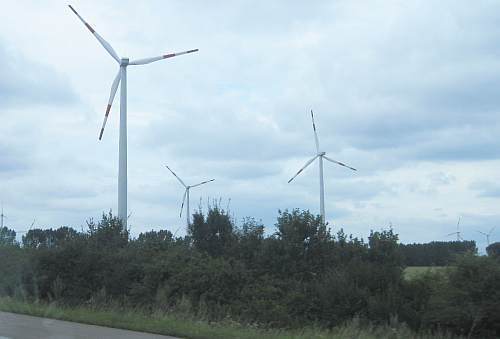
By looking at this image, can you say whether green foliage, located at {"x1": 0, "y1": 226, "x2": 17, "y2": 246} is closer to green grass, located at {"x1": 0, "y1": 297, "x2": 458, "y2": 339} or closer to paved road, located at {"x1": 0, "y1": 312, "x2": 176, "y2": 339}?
green grass, located at {"x1": 0, "y1": 297, "x2": 458, "y2": 339}

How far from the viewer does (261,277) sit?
27422 mm

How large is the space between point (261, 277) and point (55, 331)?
1359 cm

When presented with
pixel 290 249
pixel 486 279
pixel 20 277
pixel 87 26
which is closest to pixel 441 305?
pixel 486 279

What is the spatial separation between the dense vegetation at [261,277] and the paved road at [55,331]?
613 cm

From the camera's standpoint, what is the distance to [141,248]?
29250 millimetres

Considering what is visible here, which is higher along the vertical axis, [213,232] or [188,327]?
[213,232]

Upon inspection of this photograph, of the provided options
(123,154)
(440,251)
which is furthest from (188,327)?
(440,251)

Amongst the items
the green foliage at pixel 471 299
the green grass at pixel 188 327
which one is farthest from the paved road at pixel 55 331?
the green foliage at pixel 471 299

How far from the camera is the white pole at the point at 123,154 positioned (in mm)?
31672

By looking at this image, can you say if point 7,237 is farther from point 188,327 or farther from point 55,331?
point 188,327

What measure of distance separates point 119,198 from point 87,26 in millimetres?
8930

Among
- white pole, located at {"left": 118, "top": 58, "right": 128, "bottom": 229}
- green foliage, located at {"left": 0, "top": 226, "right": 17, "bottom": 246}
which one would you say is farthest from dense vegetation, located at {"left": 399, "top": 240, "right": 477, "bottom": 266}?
green foliage, located at {"left": 0, "top": 226, "right": 17, "bottom": 246}

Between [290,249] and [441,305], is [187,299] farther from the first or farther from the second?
[441,305]

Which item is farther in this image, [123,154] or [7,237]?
[7,237]
